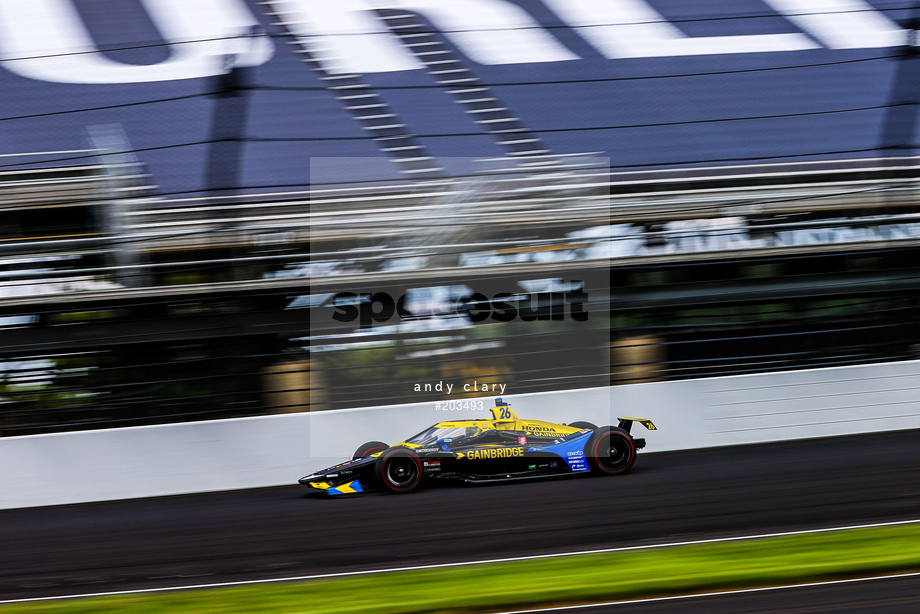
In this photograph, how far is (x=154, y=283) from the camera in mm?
7469

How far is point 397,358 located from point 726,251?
12.3 feet

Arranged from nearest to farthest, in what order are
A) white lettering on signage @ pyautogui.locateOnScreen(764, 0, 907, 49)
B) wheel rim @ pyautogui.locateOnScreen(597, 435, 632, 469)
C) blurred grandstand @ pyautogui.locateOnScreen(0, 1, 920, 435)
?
wheel rim @ pyautogui.locateOnScreen(597, 435, 632, 469) < blurred grandstand @ pyautogui.locateOnScreen(0, 1, 920, 435) < white lettering on signage @ pyautogui.locateOnScreen(764, 0, 907, 49)

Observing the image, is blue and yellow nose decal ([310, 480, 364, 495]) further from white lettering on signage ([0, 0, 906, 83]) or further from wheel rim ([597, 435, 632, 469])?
white lettering on signage ([0, 0, 906, 83])

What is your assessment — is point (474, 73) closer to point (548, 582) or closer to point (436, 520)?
point (436, 520)

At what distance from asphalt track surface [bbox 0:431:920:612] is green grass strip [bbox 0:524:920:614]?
0.80ft

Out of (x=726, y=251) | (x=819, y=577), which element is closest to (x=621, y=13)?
(x=726, y=251)

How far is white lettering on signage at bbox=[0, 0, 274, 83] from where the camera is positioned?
11047mm

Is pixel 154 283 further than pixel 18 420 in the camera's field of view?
Yes

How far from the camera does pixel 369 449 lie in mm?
6504

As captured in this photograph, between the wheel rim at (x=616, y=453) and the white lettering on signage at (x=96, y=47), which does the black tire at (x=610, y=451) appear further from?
the white lettering on signage at (x=96, y=47)

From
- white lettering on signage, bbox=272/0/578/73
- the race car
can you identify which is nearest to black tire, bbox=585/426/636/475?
the race car

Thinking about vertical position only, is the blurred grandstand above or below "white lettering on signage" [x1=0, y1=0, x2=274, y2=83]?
below

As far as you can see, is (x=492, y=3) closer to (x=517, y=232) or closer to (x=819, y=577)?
(x=517, y=232)

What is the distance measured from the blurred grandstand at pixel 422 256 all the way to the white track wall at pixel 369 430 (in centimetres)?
17
